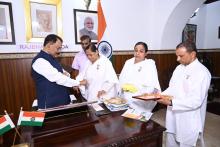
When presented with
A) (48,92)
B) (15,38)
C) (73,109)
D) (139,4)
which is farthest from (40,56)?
(139,4)

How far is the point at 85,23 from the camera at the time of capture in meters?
3.27

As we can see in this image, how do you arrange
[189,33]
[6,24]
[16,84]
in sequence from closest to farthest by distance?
[6,24] → [16,84] → [189,33]

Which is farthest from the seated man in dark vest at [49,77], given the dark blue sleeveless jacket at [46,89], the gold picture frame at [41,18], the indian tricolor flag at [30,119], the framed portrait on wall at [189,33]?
the framed portrait on wall at [189,33]

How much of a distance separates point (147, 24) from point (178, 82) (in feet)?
7.85

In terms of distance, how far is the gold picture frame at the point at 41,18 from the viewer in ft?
9.13

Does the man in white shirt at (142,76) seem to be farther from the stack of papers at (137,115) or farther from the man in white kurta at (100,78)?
the stack of papers at (137,115)

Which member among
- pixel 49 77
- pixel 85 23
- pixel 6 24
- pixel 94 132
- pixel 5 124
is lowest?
pixel 94 132

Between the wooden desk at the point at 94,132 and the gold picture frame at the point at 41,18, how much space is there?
1878 millimetres

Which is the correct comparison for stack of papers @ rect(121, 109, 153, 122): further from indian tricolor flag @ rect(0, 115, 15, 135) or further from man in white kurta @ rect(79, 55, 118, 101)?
indian tricolor flag @ rect(0, 115, 15, 135)

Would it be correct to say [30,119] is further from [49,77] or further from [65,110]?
[49,77]

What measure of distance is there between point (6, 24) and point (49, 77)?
4.99ft

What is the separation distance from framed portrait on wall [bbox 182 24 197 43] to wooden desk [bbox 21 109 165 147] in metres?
4.36

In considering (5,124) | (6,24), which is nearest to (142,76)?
(5,124)

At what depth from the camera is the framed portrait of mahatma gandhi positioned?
3.18 m
